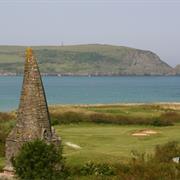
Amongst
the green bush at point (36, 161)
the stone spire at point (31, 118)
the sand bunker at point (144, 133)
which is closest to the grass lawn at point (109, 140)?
the sand bunker at point (144, 133)

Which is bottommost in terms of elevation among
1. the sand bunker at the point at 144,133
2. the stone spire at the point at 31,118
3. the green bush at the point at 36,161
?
the sand bunker at the point at 144,133

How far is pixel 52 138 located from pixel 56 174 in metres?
1.32

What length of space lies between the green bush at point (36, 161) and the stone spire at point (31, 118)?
831 mm

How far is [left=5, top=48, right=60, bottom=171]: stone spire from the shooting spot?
19.6 metres

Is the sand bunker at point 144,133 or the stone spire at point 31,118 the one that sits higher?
the stone spire at point 31,118

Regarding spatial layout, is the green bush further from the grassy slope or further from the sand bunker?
the sand bunker

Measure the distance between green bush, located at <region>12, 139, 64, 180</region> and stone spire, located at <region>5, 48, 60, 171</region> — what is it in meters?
0.83

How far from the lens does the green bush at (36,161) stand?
60.3 ft

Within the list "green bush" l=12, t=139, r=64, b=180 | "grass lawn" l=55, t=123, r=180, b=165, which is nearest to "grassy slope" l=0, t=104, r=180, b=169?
"grass lawn" l=55, t=123, r=180, b=165

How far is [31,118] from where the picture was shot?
1962cm

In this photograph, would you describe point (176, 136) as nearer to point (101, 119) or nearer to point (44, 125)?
point (101, 119)

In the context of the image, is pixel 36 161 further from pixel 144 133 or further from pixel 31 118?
pixel 144 133

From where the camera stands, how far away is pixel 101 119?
50156mm

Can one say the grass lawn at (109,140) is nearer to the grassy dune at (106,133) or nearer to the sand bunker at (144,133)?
the grassy dune at (106,133)
